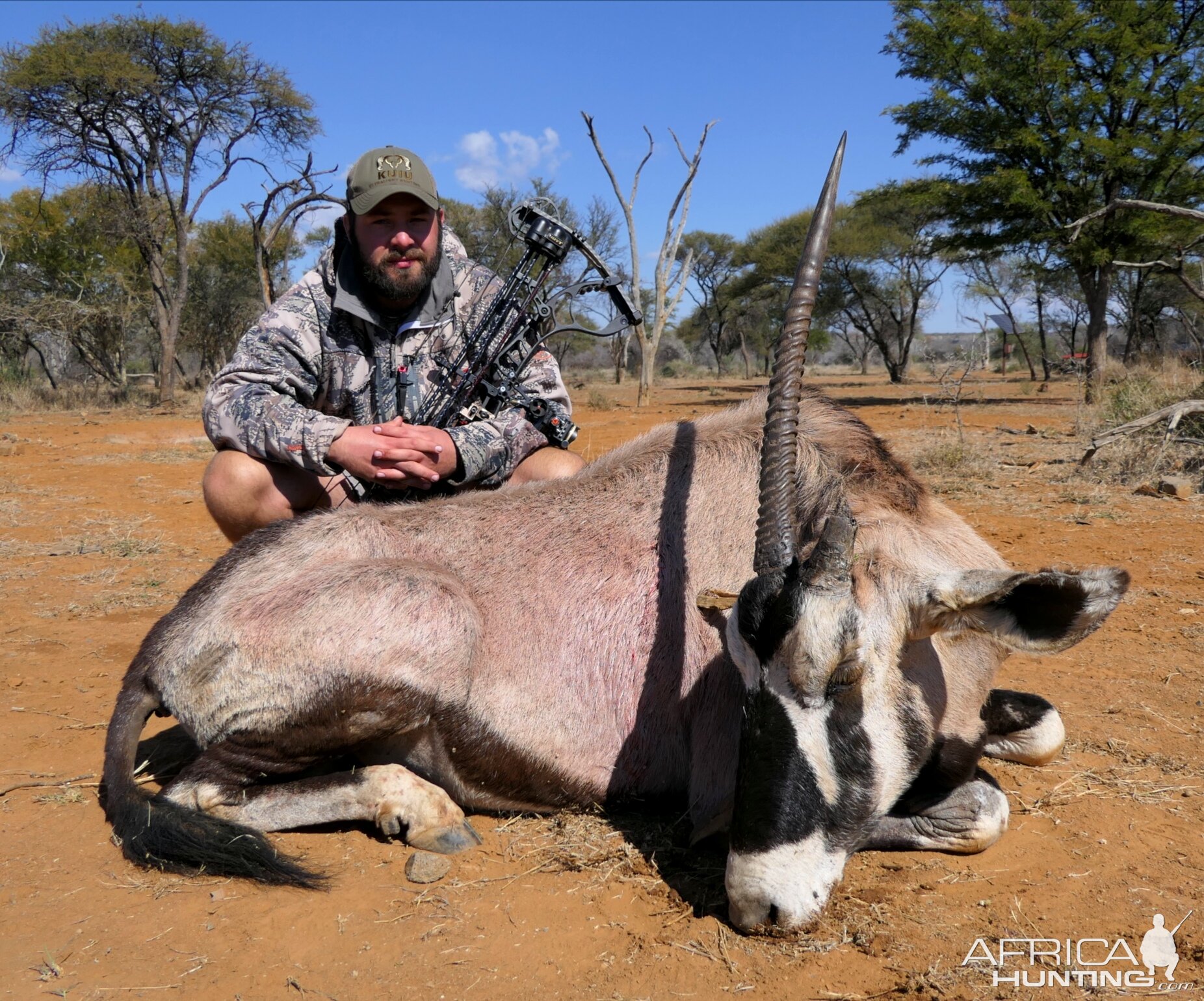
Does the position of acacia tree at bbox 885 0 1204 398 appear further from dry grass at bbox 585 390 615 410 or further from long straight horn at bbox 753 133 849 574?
long straight horn at bbox 753 133 849 574

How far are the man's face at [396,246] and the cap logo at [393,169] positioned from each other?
0.32ft


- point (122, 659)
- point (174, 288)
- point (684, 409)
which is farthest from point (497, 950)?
point (174, 288)

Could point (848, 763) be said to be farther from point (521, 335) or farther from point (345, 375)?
point (345, 375)

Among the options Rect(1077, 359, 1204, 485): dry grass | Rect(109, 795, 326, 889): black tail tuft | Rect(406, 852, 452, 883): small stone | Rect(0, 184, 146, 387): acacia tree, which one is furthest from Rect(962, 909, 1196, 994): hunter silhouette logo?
Rect(0, 184, 146, 387): acacia tree

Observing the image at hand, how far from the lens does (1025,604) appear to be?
2529 millimetres

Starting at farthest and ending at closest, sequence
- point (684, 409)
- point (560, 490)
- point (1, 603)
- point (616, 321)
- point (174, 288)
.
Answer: point (174, 288) → point (684, 409) → point (1, 603) → point (616, 321) → point (560, 490)

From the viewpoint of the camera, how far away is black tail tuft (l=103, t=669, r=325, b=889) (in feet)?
9.74

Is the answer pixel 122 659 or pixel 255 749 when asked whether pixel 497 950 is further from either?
pixel 122 659

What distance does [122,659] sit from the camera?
514 cm

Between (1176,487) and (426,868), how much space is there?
7.87 m

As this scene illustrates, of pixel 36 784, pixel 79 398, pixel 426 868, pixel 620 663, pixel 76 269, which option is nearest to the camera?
pixel 426 868

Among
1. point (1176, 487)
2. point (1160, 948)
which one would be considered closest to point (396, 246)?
point (1160, 948)

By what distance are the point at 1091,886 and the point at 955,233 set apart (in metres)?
24.4

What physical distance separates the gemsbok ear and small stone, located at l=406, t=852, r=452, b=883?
1654 mm
